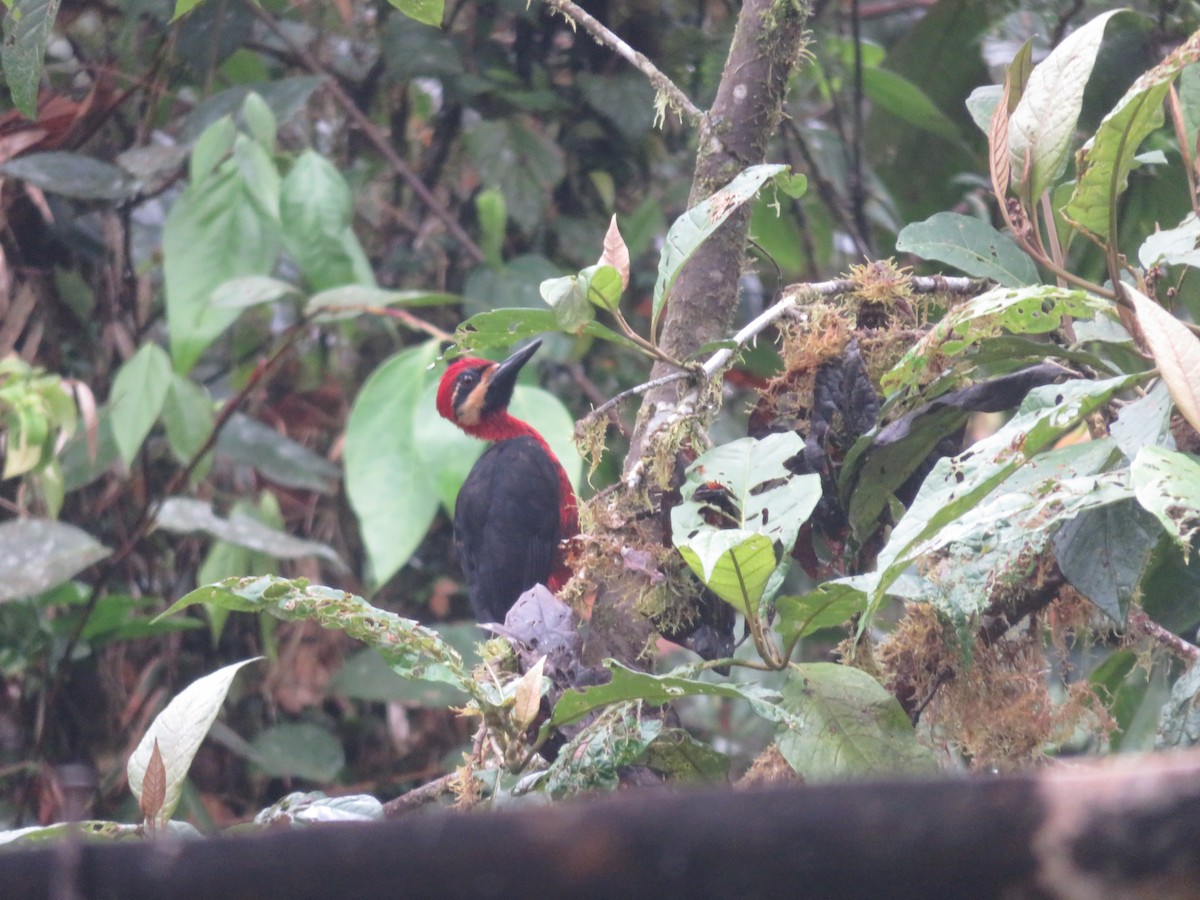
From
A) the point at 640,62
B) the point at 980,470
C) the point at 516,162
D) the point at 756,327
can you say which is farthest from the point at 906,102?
the point at 980,470

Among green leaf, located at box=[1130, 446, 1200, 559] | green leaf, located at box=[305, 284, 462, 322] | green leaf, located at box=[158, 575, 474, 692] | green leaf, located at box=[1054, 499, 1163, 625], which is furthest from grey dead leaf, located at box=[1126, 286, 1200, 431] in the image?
→ green leaf, located at box=[305, 284, 462, 322]

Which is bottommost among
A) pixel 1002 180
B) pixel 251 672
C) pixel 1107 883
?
pixel 251 672

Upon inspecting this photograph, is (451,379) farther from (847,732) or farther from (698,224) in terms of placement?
(847,732)

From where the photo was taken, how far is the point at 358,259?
2.85 meters

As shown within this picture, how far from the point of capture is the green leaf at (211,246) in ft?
8.76

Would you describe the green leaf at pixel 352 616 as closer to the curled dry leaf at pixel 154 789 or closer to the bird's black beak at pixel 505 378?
the curled dry leaf at pixel 154 789

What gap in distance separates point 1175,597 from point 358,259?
6.72 ft

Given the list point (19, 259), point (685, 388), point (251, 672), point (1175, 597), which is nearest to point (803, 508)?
point (685, 388)

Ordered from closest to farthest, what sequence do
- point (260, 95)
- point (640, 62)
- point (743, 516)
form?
point (743, 516) < point (640, 62) < point (260, 95)

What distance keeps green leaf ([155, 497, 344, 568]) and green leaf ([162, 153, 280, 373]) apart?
39cm

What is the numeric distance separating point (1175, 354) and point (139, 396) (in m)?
2.33

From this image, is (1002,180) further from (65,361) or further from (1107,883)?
(65,361)

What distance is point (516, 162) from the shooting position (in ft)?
11.0

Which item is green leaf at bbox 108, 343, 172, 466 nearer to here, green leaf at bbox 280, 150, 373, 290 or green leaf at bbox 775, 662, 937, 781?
green leaf at bbox 280, 150, 373, 290
